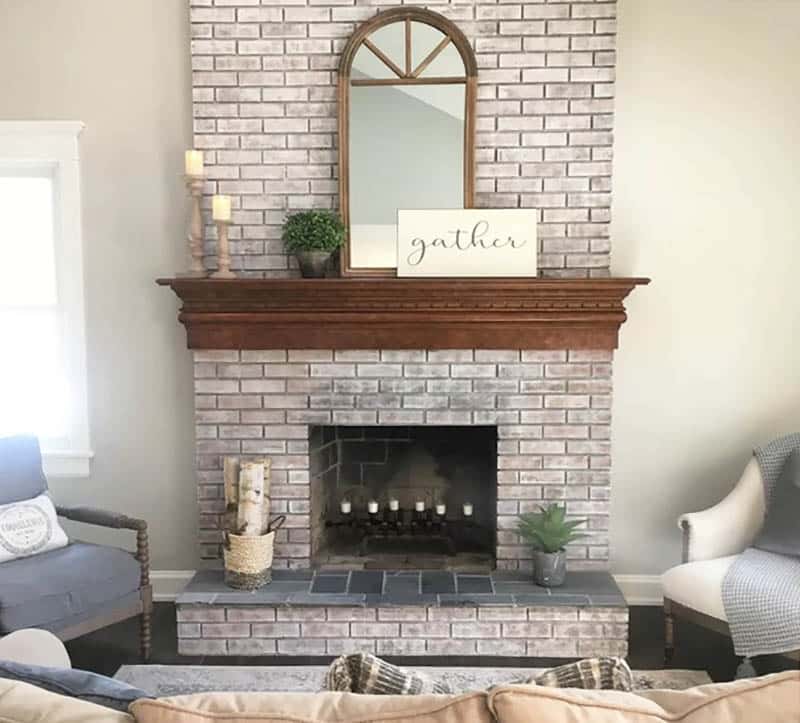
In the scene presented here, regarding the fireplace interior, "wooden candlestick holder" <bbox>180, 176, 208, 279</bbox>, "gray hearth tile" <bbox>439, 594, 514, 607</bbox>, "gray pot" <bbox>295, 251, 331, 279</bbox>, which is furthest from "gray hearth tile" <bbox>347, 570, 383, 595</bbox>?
"wooden candlestick holder" <bbox>180, 176, 208, 279</bbox>

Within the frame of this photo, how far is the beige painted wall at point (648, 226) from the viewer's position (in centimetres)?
352

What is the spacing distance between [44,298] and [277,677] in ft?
6.73

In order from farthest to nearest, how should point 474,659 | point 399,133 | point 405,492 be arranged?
point 405,492 < point 399,133 < point 474,659

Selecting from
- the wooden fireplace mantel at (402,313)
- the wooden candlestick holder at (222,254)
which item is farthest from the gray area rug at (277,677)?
the wooden candlestick holder at (222,254)

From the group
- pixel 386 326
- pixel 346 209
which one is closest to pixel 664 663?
pixel 386 326

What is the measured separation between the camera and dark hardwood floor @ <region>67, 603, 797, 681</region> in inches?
127

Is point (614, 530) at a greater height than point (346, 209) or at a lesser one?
lesser

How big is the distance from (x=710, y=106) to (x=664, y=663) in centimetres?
235

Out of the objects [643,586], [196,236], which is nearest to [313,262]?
[196,236]

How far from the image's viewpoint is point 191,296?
3.46m

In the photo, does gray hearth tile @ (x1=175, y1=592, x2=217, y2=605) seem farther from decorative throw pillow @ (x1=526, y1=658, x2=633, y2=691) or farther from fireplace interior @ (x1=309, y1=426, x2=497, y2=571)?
decorative throw pillow @ (x1=526, y1=658, x2=633, y2=691)

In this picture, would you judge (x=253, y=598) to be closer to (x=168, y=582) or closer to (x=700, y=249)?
(x=168, y=582)

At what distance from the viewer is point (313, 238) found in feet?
11.0

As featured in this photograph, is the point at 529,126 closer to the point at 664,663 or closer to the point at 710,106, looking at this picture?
the point at 710,106
